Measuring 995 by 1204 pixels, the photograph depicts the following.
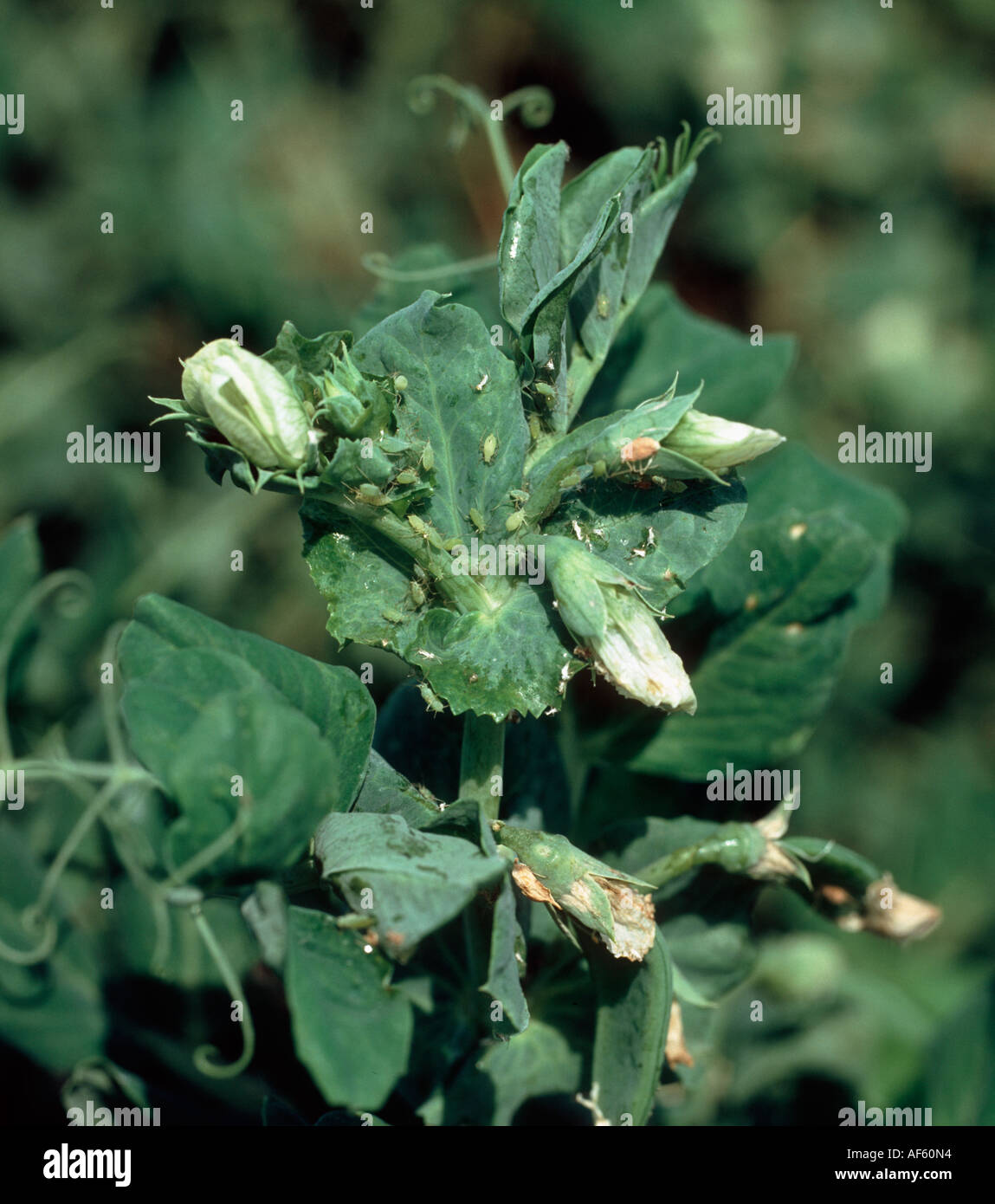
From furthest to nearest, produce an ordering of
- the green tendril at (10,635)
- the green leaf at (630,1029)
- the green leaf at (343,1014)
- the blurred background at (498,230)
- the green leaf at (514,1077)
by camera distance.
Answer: the blurred background at (498,230), the green tendril at (10,635), the green leaf at (514,1077), the green leaf at (630,1029), the green leaf at (343,1014)

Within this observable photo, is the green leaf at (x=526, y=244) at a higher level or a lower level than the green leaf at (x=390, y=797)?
higher

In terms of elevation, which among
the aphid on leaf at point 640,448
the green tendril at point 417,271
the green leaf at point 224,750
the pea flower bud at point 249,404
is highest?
the green tendril at point 417,271

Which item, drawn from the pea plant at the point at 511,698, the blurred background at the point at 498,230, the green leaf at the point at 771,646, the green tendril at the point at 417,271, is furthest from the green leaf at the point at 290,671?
the blurred background at the point at 498,230

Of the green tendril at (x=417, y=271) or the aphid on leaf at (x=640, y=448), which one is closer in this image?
the aphid on leaf at (x=640, y=448)

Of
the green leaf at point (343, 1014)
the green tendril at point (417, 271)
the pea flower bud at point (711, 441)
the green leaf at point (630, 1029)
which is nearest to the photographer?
the green leaf at point (343, 1014)

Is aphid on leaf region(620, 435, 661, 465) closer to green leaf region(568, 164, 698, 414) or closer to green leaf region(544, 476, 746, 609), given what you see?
green leaf region(544, 476, 746, 609)

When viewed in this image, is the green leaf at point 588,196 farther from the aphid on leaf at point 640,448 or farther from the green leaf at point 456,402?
the aphid on leaf at point 640,448
